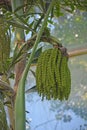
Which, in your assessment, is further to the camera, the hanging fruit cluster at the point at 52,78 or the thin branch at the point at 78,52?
the thin branch at the point at 78,52

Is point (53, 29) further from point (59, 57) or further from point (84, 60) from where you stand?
point (59, 57)

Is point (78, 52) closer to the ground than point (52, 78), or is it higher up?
closer to the ground

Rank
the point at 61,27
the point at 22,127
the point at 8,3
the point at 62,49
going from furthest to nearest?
the point at 61,27 < the point at 8,3 < the point at 62,49 < the point at 22,127

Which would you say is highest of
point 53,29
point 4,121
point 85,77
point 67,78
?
point 67,78

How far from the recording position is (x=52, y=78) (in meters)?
0.66

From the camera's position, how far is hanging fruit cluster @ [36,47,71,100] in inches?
26.2

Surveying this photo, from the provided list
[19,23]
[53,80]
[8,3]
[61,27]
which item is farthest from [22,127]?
[61,27]

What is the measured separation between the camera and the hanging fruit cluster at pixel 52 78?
0.67 metres

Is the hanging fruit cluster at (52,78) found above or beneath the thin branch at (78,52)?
above

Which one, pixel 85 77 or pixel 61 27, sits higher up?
pixel 61 27

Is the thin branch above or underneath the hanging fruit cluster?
underneath

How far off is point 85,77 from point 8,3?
1.20 meters

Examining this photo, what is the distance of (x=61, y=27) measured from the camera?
1.93m

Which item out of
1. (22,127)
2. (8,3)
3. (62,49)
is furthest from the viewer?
(8,3)
